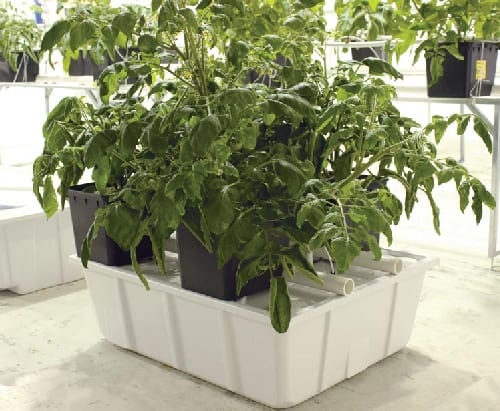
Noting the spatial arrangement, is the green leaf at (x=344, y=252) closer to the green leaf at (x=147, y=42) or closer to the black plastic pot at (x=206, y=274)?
the black plastic pot at (x=206, y=274)

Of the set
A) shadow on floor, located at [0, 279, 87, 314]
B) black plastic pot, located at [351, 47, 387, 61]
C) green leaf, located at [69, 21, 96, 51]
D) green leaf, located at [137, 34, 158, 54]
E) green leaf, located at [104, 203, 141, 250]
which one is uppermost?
green leaf, located at [69, 21, 96, 51]

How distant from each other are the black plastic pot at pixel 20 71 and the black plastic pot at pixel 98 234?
8.21 ft

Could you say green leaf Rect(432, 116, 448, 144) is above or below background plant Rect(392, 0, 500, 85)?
below

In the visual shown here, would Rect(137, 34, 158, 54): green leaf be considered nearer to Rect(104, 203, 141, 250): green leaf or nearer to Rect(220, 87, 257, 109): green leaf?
Rect(220, 87, 257, 109): green leaf

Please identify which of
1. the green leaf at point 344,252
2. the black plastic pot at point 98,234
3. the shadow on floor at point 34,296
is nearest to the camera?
the green leaf at point 344,252

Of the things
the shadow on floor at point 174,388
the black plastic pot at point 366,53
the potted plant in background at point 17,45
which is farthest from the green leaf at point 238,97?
the potted plant in background at point 17,45

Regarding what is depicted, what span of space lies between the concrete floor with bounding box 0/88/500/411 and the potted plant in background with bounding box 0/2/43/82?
6.21ft

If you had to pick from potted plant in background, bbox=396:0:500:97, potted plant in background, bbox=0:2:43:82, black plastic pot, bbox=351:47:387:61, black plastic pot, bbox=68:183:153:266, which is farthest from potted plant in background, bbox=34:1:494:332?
potted plant in background, bbox=0:2:43:82

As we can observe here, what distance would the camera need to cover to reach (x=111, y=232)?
1520 mm

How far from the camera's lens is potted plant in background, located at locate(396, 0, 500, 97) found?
2359 mm

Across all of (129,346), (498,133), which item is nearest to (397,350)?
(129,346)

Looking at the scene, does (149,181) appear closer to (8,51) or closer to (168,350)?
(168,350)

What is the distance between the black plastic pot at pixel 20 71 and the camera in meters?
4.18

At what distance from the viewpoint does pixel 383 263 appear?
176 centimetres
